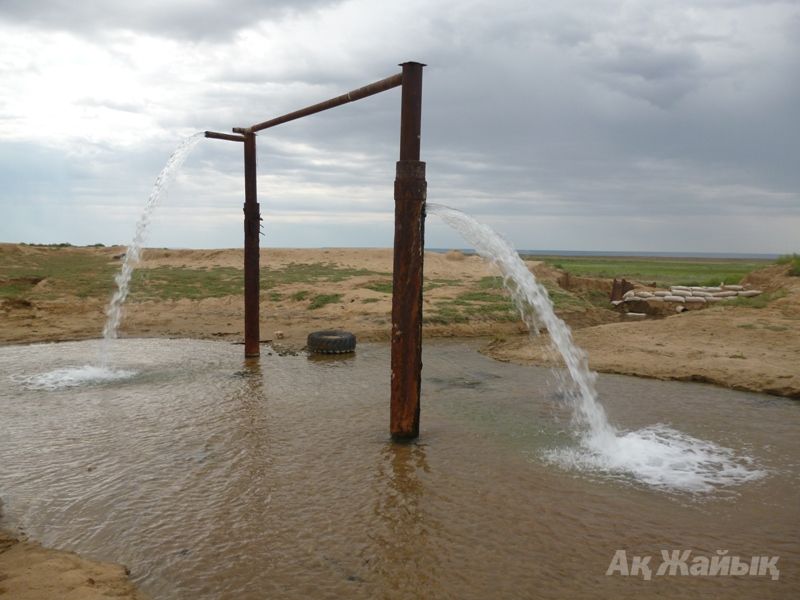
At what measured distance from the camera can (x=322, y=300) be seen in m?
18.9

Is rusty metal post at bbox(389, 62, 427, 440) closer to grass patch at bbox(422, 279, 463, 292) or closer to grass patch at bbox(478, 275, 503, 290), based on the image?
grass patch at bbox(422, 279, 463, 292)

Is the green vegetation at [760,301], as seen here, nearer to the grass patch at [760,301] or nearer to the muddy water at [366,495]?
the grass patch at [760,301]

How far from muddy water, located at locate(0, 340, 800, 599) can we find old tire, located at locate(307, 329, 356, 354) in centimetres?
320

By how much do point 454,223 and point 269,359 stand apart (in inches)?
238

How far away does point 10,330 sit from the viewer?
1462 centimetres

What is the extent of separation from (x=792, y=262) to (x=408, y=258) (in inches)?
785

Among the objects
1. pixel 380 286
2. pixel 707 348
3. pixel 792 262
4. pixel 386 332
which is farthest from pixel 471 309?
pixel 792 262

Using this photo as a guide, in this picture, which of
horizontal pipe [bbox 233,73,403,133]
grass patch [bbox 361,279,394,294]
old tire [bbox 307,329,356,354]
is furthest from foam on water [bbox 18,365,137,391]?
grass patch [bbox 361,279,394,294]

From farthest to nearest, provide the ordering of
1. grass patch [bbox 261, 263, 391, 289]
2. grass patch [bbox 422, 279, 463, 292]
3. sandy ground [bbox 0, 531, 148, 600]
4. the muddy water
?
grass patch [bbox 261, 263, 391, 289] → grass patch [bbox 422, 279, 463, 292] → the muddy water → sandy ground [bbox 0, 531, 148, 600]

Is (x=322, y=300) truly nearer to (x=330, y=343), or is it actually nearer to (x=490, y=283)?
(x=330, y=343)

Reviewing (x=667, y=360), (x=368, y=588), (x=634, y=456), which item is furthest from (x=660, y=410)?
(x=368, y=588)

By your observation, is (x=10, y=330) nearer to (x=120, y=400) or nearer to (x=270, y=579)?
(x=120, y=400)

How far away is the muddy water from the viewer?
4113 millimetres

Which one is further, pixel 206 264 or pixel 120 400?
pixel 206 264
